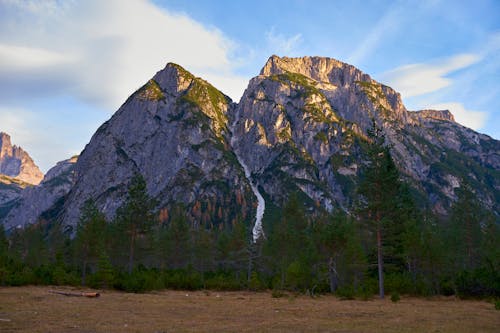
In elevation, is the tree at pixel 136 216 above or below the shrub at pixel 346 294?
above

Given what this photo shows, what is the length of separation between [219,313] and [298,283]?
85.7 ft

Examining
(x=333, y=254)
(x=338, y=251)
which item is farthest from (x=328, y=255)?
(x=338, y=251)

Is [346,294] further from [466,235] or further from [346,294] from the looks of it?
[466,235]

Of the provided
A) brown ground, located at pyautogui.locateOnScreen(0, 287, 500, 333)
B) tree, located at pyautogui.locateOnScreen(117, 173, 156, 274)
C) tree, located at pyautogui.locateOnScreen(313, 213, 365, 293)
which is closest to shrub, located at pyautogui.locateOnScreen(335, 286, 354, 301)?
tree, located at pyautogui.locateOnScreen(313, 213, 365, 293)

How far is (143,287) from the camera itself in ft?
127

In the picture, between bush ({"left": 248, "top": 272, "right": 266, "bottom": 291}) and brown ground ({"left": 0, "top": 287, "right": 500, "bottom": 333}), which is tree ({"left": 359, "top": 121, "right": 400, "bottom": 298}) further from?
brown ground ({"left": 0, "top": 287, "right": 500, "bottom": 333})

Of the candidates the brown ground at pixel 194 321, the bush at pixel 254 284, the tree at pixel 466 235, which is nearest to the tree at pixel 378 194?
the bush at pixel 254 284

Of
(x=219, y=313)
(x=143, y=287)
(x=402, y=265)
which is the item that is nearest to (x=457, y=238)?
(x=402, y=265)

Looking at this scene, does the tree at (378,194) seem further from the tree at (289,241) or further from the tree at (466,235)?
the tree at (466,235)

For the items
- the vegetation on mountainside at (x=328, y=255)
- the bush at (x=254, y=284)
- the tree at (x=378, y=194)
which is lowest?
the bush at (x=254, y=284)

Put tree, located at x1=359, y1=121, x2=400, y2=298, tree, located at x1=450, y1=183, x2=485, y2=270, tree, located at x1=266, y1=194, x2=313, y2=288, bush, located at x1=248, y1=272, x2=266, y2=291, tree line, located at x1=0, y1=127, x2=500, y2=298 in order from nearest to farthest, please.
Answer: tree line, located at x1=0, y1=127, x2=500, y2=298 < tree, located at x1=359, y1=121, x2=400, y2=298 < bush, located at x1=248, y1=272, x2=266, y2=291 < tree, located at x1=266, y1=194, x2=313, y2=288 < tree, located at x1=450, y1=183, x2=485, y2=270

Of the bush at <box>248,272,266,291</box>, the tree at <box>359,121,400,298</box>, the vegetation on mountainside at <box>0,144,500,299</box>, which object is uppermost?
the tree at <box>359,121,400,298</box>

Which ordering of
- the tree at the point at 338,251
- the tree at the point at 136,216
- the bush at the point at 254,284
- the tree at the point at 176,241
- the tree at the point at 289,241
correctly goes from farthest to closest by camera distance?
the tree at the point at 176,241
the tree at the point at 289,241
the tree at the point at 136,216
the bush at the point at 254,284
the tree at the point at 338,251

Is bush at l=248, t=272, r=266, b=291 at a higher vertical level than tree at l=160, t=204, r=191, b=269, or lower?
lower
